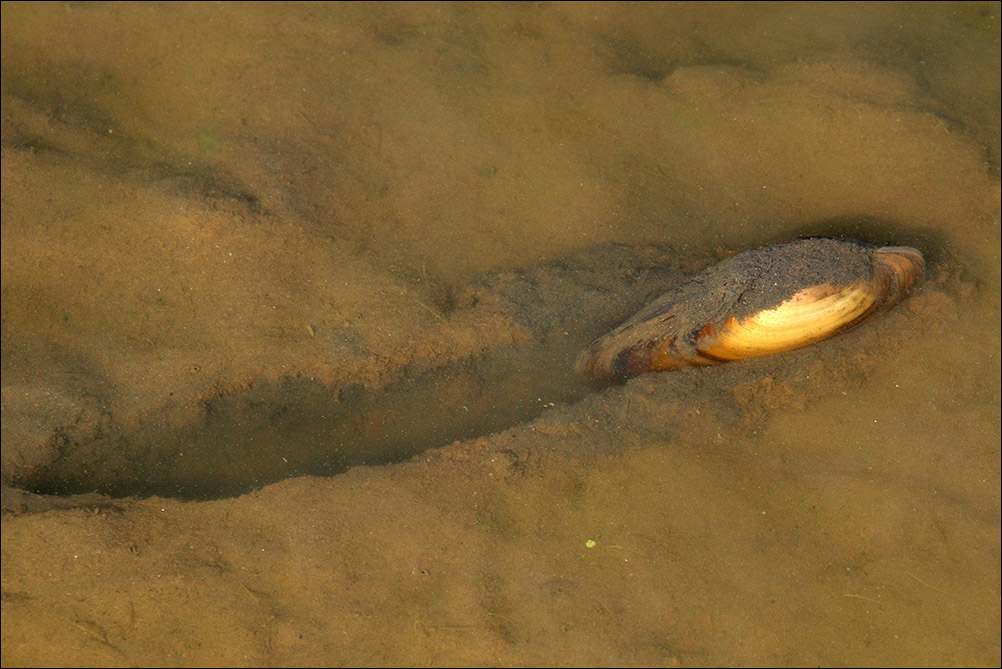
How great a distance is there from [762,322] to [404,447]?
1508 mm

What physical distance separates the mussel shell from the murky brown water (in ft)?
0.34

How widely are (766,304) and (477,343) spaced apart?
1.17 metres

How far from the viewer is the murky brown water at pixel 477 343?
7.68ft

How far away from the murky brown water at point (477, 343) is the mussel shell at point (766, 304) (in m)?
0.10

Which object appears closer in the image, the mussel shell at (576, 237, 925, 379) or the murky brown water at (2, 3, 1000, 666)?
the murky brown water at (2, 3, 1000, 666)

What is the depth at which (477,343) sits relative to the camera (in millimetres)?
2881

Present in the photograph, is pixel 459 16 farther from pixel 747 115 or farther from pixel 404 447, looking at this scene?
pixel 404 447

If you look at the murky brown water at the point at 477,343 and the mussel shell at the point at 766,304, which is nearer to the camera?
the murky brown water at the point at 477,343

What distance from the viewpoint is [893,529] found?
234cm

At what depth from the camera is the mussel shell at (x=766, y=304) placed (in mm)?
2547

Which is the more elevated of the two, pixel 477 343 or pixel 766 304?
pixel 766 304

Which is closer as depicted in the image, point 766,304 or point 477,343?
point 766,304

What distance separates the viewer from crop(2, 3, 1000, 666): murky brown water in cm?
234

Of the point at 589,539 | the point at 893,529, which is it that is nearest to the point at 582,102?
the point at 589,539
